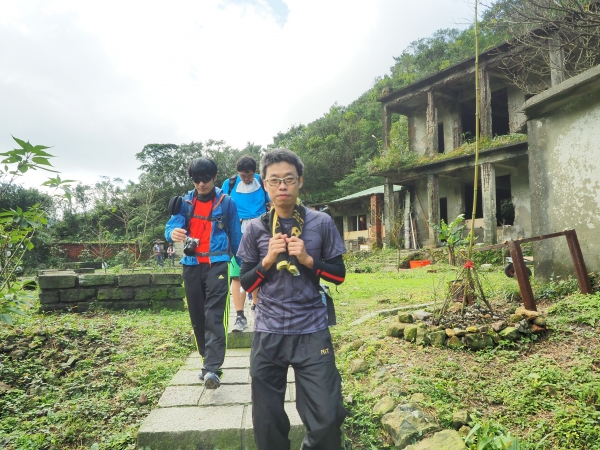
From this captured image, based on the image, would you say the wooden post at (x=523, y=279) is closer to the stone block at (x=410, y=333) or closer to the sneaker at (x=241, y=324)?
the stone block at (x=410, y=333)

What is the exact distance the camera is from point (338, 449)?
1759mm

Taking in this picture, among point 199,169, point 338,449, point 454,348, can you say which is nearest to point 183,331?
point 199,169

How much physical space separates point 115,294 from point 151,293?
542mm

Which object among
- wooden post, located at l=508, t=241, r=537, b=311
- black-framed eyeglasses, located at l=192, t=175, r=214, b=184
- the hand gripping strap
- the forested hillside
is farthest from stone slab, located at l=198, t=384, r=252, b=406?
the forested hillside

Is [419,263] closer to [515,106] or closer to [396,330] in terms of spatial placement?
[515,106]

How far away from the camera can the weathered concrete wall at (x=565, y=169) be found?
4.65m

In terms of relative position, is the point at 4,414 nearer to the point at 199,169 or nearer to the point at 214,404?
the point at 214,404

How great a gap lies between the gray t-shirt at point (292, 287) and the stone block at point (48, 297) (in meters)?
5.23

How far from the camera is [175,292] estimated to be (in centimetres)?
631

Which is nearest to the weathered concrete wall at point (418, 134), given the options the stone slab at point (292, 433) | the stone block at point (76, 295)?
the stone block at point (76, 295)

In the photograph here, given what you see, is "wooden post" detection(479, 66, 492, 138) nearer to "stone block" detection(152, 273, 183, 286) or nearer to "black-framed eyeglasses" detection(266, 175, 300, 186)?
"stone block" detection(152, 273, 183, 286)

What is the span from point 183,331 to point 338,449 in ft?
11.7

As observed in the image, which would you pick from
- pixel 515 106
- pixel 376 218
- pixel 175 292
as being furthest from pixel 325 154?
pixel 175 292

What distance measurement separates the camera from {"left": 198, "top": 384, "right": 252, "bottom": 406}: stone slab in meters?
2.79
